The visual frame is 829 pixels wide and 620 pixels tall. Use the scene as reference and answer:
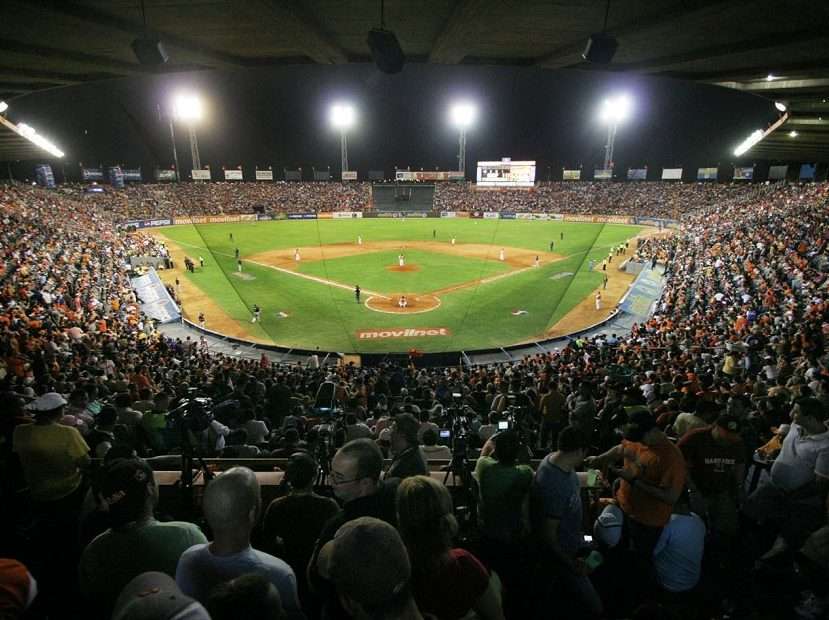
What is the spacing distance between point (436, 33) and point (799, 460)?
23.7ft

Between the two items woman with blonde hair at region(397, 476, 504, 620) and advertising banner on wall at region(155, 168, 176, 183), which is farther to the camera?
advertising banner on wall at region(155, 168, 176, 183)

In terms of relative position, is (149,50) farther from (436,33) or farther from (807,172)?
(807,172)

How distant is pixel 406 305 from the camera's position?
27.7 metres

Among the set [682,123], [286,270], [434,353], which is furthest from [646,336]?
[682,123]

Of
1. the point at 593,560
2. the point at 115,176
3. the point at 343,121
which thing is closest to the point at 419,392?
the point at 593,560

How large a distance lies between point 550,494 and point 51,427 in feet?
14.8

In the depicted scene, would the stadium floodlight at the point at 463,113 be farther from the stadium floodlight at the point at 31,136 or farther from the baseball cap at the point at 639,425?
the baseball cap at the point at 639,425

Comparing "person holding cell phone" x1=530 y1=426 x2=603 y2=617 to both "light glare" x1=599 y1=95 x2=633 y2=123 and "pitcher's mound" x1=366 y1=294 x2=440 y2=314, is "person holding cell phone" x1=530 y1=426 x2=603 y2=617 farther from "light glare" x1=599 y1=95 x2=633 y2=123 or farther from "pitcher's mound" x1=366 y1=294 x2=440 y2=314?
"light glare" x1=599 y1=95 x2=633 y2=123

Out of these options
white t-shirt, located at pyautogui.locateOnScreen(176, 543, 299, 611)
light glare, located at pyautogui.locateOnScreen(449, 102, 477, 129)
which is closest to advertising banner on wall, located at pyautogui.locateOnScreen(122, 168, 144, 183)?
light glare, located at pyautogui.locateOnScreen(449, 102, 477, 129)

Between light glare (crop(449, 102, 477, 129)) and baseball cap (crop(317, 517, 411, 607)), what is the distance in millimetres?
81074

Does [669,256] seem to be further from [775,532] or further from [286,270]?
[775,532]

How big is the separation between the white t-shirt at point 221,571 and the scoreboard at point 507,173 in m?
81.9

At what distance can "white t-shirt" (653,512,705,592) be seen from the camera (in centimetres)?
386

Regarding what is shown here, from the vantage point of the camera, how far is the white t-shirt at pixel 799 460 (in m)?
4.96
